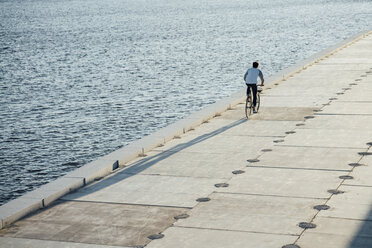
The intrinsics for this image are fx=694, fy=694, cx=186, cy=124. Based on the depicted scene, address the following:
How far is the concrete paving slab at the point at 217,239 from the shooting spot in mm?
10555

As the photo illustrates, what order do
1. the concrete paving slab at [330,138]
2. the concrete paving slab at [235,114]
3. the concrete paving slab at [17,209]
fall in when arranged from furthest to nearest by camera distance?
the concrete paving slab at [235,114] < the concrete paving slab at [330,138] < the concrete paving slab at [17,209]

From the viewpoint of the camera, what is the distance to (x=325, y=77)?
28312 mm

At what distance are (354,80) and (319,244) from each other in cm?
1750

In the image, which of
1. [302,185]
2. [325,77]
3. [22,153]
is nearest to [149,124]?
[22,153]

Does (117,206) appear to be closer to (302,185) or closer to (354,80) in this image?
(302,185)

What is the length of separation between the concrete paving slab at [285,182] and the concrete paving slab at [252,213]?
1.22ft

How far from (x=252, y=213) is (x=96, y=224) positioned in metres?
2.66

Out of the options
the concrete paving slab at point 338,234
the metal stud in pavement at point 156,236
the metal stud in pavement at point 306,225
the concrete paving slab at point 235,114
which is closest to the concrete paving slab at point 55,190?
the metal stud in pavement at point 156,236

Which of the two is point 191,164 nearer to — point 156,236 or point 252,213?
point 252,213

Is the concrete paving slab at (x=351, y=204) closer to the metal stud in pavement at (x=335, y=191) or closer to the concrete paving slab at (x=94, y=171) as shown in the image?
the metal stud in pavement at (x=335, y=191)

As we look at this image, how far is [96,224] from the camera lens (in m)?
11.7

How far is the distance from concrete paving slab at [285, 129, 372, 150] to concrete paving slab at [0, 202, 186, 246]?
557cm

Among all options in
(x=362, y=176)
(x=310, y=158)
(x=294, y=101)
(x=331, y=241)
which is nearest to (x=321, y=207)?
(x=331, y=241)

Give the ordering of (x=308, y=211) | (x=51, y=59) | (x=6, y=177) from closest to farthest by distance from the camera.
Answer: (x=308, y=211), (x=6, y=177), (x=51, y=59)
